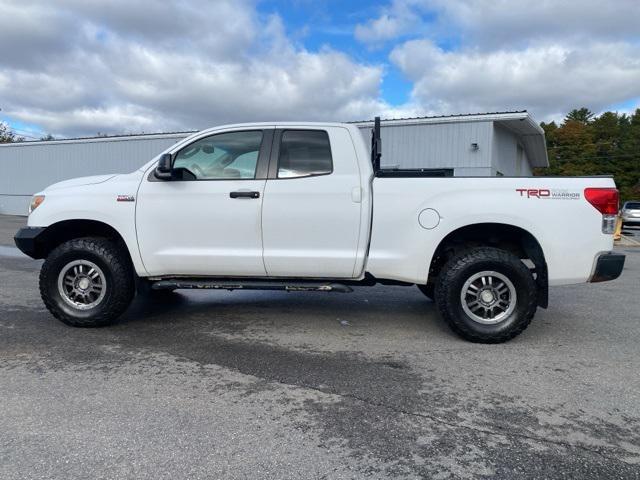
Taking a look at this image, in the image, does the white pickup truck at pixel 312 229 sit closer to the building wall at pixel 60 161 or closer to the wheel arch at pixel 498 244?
the wheel arch at pixel 498 244

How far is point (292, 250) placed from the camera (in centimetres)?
481

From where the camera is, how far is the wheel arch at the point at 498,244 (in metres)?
4.67

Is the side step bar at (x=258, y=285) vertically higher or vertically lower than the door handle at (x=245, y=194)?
lower

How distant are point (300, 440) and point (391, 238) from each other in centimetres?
231

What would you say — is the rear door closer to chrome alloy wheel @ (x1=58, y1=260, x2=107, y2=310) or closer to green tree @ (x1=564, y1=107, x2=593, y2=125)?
chrome alloy wheel @ (x1=58, y1=260, x2=107, y2=310)

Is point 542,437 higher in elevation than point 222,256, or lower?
lower

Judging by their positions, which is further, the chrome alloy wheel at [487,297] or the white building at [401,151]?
the white building at [401,151]

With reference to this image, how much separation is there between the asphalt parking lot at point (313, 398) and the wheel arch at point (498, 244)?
61 centimetres

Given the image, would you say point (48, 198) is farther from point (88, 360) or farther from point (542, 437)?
point (542, 437)

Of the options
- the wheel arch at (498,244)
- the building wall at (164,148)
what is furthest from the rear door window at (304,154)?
the building wall at (164,148)

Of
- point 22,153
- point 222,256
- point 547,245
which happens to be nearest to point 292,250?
point 222,256

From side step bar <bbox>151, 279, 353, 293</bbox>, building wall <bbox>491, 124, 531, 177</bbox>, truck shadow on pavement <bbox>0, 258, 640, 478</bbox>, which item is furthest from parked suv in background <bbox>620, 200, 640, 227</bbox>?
side step bar <bbox>151, 279, 353, 293</bbox>

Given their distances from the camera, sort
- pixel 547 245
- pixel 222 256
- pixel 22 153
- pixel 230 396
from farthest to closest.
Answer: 1. pixel 22 153
2. pixel 222 256
3. pixel 547 245
4. pixel 230 396

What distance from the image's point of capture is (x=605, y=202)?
14.5 feet
